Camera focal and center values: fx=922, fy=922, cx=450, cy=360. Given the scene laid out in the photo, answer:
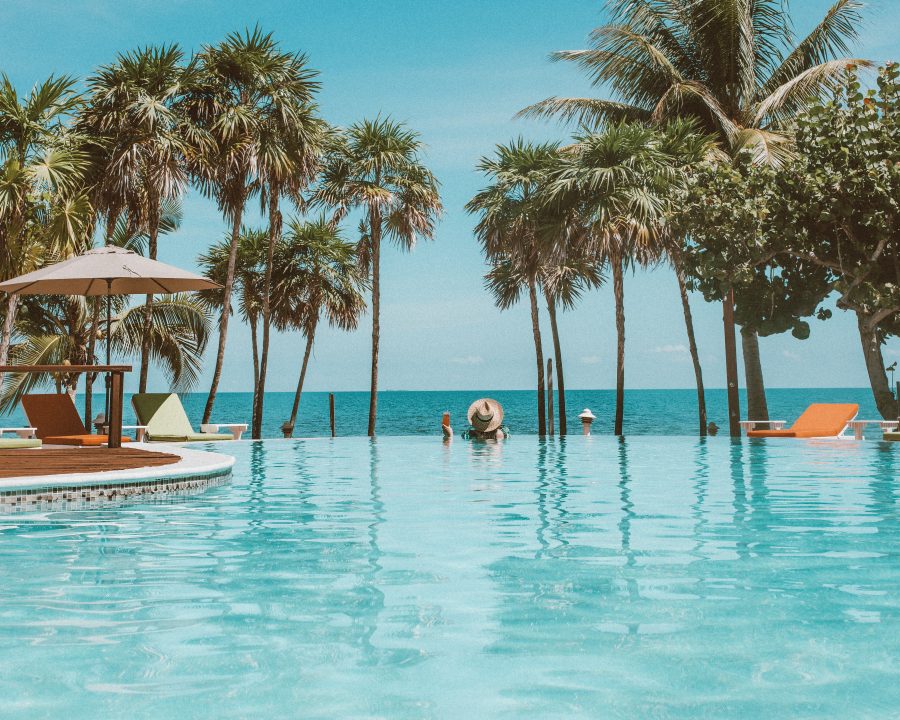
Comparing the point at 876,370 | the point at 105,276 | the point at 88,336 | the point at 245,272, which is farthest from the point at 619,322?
the point at 105,276

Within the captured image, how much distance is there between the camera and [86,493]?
30.8ft

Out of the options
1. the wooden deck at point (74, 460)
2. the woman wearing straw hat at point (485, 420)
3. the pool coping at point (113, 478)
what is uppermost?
the woman wearing straw hat at point (485, 420)

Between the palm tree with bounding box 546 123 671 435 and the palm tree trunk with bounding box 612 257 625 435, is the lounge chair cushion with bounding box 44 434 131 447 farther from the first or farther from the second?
the palm tree trunk with bounding box 612 257 625 435

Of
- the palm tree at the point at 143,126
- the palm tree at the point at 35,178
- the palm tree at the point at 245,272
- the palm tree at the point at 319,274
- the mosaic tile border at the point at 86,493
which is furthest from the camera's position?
the palm tree at the point at 319,274

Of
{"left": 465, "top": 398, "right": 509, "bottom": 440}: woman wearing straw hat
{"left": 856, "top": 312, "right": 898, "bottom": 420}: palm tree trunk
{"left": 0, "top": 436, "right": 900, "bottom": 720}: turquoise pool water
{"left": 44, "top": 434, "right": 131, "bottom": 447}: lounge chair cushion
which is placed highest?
{"left": 856, "top": 312, "right": 898, "bottom": 420}: palm tree trunk

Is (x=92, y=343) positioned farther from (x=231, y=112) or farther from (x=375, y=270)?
(x=375, y=270)

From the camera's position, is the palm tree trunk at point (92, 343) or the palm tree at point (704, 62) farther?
the palm tree at point (704, 62)

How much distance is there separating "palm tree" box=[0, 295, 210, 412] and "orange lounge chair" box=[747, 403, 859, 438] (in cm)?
1510

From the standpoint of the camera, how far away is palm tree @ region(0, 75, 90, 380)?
670 inches

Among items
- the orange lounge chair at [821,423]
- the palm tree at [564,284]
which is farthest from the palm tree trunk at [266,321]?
the orange lounge chair at [821,423]

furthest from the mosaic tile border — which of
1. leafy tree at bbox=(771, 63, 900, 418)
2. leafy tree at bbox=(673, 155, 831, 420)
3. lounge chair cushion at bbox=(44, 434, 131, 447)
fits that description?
leafy tree at bbox=(771, 63, 900, 418)

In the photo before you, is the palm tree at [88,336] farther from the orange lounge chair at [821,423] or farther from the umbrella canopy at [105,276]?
the orange lounge chair at [821,423]

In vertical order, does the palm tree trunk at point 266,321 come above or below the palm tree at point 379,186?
below

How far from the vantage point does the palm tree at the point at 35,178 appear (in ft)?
55.9
